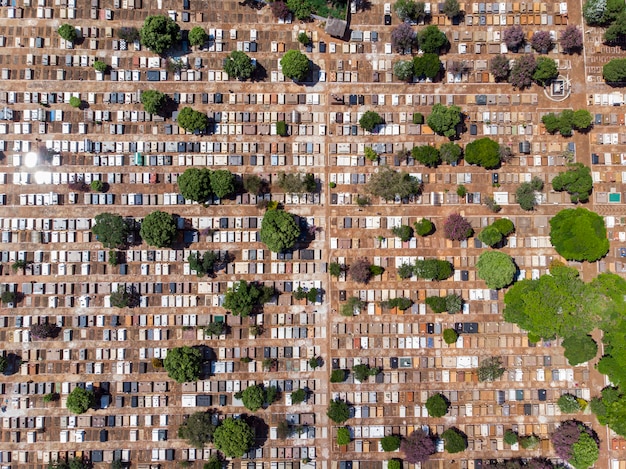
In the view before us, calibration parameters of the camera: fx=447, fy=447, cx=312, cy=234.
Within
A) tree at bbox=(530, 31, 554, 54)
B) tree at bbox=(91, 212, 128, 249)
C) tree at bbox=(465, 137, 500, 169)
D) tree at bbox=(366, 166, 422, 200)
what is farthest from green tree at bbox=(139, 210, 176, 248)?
tree at bbox=(530, 31, 554, 54)

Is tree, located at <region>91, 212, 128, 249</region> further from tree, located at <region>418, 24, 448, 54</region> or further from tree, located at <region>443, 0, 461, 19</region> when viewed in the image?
tree, located at <region>443, 0, 461, 19</region>

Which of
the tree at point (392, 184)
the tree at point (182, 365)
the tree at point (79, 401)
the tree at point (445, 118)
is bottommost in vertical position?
the tree at point (79, 401)

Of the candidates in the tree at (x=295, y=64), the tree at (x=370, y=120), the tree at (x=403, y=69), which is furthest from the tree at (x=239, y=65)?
the tree at (x=403, y=69)

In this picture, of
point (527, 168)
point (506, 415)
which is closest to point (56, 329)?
point (506, 415)

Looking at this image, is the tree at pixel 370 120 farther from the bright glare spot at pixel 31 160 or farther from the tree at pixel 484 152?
the bright glare spot at pixel 31 160

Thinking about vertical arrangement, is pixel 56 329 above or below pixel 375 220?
below

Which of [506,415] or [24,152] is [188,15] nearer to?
[24,152]
